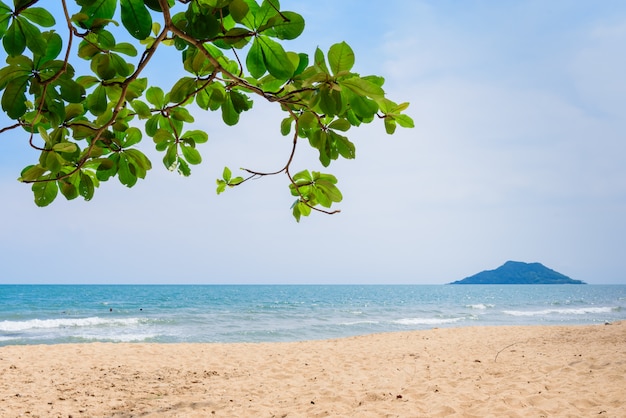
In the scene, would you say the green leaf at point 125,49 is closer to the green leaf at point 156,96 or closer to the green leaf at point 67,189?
the green leaf at point 156,96

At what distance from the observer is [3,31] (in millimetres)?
869

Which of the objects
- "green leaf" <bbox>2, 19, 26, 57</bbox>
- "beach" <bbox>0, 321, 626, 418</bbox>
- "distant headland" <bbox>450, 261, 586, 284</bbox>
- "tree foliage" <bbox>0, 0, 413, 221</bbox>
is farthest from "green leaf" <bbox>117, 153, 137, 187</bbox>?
"distant headland" <bbox>450, 261, 586, 284</bbox>

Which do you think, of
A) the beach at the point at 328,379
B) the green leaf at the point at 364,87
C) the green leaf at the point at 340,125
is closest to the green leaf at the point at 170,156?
the green leaf at the point at 340,125

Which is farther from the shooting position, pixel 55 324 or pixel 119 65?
pixel 55 324

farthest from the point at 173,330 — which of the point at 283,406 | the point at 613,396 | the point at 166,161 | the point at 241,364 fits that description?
the point at 166,161

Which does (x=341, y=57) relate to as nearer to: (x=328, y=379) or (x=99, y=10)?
(x=99, y=10)

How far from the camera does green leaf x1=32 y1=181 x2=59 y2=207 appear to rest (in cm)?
112

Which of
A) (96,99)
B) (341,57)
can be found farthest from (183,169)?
(341,57)

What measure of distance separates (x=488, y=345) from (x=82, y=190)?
24.8ft

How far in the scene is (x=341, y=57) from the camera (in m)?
0.74

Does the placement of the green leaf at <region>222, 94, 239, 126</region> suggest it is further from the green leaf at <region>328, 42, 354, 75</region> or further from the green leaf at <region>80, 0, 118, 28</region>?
the green leaf at <region>328, 42, 354, 75</region>

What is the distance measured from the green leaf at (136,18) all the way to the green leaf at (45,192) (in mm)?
471

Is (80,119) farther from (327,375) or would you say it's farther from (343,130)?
(327,375)

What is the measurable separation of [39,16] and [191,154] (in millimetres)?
485
